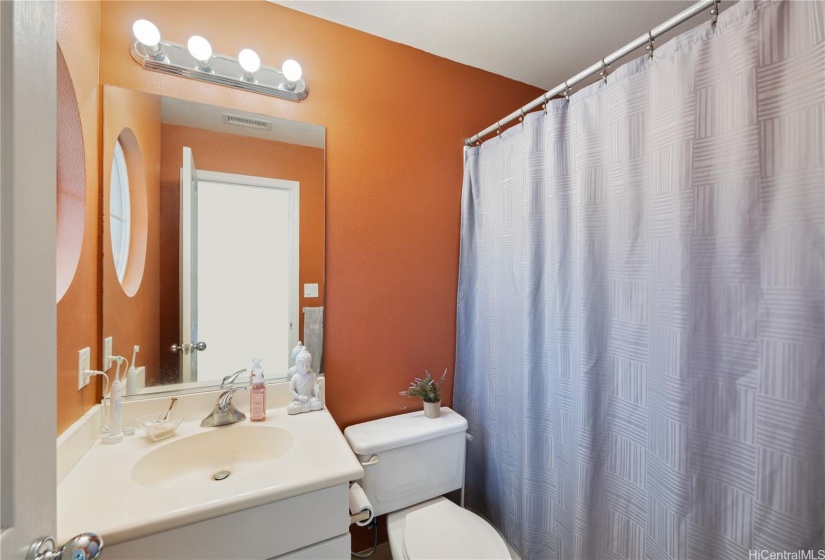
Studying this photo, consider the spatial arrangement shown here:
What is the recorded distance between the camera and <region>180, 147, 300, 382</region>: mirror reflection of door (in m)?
1.22

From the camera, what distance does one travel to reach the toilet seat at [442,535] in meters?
1.11

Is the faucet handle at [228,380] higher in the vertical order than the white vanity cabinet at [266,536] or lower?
higher

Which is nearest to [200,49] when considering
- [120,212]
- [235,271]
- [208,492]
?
[120,212]

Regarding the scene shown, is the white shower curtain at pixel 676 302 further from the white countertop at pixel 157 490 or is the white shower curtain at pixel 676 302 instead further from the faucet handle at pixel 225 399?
the faucet handle at pixel 225 399

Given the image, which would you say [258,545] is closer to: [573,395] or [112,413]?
[112,413]

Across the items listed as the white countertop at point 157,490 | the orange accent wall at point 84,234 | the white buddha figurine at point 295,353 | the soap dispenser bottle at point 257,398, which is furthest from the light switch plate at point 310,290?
the orange accent wall at point 84,234

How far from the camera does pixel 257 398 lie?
1196mm

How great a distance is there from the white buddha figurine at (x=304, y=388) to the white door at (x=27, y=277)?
0.72m

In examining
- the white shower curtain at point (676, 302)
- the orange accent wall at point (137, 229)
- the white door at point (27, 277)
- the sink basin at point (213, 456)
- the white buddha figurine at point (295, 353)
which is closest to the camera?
the white door at point (27, 277)

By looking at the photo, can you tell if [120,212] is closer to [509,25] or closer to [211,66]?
[211,66]

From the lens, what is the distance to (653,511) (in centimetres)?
94

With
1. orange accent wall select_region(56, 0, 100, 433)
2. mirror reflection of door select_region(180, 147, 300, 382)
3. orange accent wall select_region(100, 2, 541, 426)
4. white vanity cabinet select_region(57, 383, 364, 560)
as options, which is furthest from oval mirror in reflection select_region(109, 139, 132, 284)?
white vanity cabinet select_region(57, 383, 364, 560)

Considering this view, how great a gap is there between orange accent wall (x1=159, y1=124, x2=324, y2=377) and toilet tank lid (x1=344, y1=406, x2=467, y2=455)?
502 mm

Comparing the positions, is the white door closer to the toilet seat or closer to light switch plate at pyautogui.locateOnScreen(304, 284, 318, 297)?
light switch plate at pyautogui.locateOnScreen(304, 284, 318, 297)
